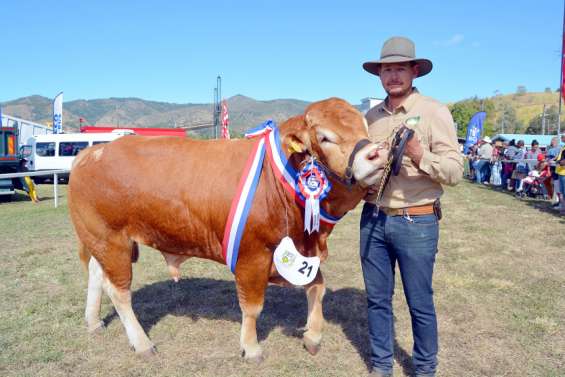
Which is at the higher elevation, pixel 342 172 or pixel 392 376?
pixel 342 172

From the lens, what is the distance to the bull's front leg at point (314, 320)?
3.69m

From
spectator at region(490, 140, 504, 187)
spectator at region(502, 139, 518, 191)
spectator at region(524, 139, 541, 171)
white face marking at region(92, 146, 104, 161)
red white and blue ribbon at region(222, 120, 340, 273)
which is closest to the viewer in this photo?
red white and blue ribbon at region(222, 120, 340, 273)

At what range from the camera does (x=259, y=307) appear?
3516mm

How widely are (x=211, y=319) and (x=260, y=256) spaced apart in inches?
54.9

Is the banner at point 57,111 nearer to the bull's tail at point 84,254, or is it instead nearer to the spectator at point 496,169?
the spectator at point 496,169

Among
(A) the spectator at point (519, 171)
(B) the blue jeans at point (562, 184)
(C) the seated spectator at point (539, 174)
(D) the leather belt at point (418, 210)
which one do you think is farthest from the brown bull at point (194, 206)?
(A) the spectator at point (519, 171)

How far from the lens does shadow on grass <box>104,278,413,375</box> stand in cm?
417

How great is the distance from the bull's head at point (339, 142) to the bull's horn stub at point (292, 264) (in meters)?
0.68

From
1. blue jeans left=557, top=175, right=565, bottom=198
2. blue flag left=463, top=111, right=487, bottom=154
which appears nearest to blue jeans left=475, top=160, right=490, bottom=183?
blue flag left=463, top=111, right=487, bottom=154

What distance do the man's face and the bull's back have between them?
1.22m

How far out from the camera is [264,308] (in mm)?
4641

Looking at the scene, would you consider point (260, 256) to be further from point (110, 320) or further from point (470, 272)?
point (470, 272)

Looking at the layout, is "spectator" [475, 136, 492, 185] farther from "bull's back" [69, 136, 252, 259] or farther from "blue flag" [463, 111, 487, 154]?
"bull's back" [69, 136, 252, 259]

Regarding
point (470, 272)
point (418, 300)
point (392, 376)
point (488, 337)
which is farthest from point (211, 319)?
point (470, 272)
